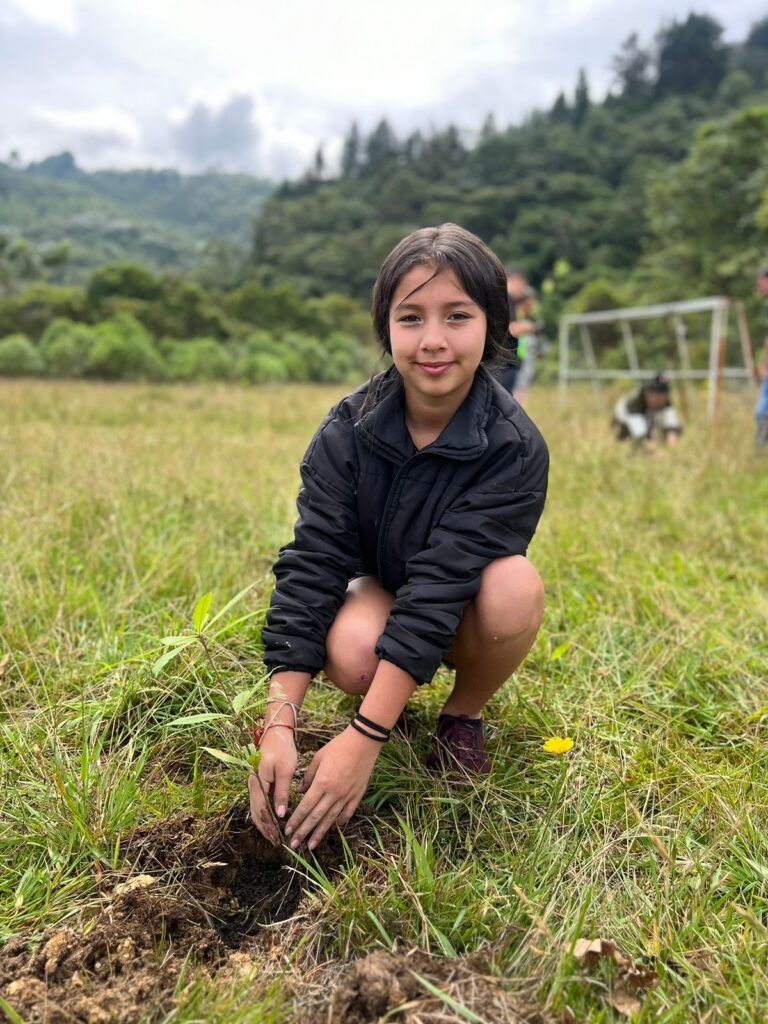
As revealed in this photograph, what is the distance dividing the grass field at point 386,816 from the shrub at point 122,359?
32.5 ft

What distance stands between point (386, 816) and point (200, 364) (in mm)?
11906

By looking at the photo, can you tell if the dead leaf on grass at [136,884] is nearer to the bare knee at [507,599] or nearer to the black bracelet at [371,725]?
the black bracelet at [371,725]

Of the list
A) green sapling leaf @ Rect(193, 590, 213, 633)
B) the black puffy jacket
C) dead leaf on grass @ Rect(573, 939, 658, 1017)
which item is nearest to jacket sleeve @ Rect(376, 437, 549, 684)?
the black puffy jacket

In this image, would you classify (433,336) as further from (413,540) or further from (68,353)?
(68,353)

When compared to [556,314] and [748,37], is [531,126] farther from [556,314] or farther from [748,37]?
[556,314]

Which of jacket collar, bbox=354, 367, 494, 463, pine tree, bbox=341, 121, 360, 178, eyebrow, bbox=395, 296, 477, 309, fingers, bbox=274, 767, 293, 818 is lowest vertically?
fingers, bbox=274, 767, 293, 818

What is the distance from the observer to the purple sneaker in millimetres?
1511

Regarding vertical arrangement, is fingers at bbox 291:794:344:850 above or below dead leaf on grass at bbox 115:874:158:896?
above

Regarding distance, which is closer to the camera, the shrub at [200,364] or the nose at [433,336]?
the nose at [433,336]

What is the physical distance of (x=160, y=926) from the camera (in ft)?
3.67

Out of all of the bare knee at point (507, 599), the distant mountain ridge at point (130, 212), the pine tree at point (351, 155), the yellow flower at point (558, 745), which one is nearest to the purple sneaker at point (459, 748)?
the yellow flower at point (558, 745)

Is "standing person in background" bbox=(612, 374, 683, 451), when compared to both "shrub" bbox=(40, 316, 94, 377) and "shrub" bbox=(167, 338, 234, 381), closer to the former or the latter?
"shrub" bbox=(167, 338, 234, 381)

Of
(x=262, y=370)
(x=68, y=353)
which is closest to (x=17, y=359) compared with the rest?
(x=68, y=353)

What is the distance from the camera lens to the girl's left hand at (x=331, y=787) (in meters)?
1.20
